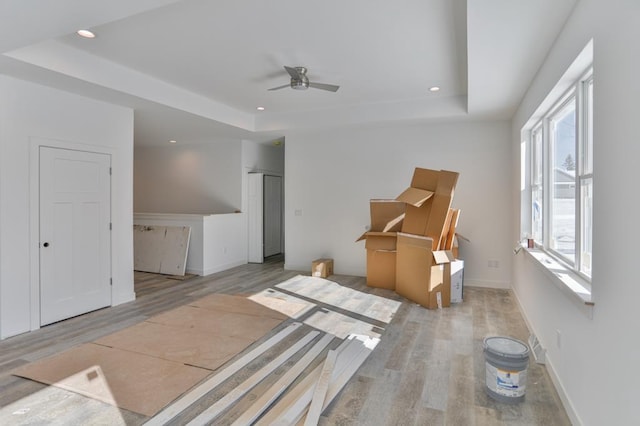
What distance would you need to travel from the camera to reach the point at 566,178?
2.92 m

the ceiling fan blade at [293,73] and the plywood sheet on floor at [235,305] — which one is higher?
the ceiling fan blade at [293,73]

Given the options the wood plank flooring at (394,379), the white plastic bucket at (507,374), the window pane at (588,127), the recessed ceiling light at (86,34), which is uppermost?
the recessed ceiling light at (86,34)

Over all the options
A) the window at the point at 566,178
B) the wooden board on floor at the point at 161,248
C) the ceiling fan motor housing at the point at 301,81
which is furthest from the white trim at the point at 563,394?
the wooden board on floor at the point at 161,248

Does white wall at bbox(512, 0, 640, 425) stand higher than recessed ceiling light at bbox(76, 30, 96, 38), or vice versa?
recessed ceiling light at bbox(76, 30, 96, 38)

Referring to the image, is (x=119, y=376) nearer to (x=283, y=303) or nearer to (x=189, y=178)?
(x=283, y=303)

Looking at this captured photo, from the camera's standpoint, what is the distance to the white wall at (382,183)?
5.41 meters

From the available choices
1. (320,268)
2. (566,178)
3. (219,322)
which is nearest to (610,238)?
(566,178)

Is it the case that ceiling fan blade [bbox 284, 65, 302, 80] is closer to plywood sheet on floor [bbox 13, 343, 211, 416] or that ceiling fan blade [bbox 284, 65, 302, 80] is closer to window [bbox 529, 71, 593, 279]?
window [bbox 529, 71, 593, 279]

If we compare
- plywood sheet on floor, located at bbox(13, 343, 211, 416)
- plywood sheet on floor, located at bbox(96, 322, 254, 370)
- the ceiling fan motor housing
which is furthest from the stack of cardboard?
plywood sheet on floor, located at bbox(13, 343, 211, 416)

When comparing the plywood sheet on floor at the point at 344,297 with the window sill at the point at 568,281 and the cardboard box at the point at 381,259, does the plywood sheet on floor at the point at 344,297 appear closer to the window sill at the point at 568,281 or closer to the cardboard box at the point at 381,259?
the cardboard box at the point at 381,259

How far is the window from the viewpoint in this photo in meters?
2.38

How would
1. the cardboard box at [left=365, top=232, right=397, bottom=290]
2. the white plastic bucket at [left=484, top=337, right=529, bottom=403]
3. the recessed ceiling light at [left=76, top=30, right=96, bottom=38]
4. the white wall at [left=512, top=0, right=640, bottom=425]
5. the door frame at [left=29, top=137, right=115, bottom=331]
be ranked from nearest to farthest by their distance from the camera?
the white wall at [left=512, top=0, right=640, bottom=425] < the white plastic bucket at [left=484, top=337, right=529, bottom=403] < the recessed ceiling light at [left=76, top=30, right=96, bottom=38] < the door frame at [left=29, top=137, right=115, bottom=331] < the cardboard box at [left=365, top=232, right=397, bottom=290]

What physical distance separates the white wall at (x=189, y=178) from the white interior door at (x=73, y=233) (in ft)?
9.65

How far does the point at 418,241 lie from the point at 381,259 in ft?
3.06
